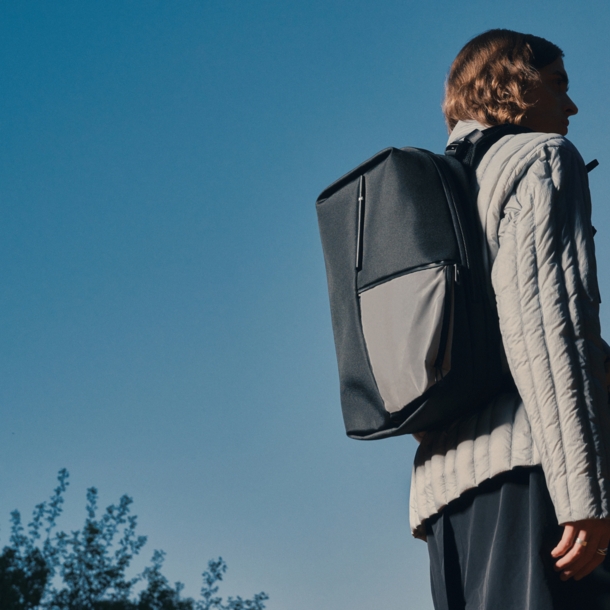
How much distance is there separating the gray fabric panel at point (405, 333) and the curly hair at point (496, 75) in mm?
601

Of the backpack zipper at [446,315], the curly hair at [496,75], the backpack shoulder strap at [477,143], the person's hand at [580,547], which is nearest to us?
the person's hand at [580,547]

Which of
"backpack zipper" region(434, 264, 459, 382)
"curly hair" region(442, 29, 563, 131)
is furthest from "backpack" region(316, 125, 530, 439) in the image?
"curly hair" region(442, 29, 563, 131)

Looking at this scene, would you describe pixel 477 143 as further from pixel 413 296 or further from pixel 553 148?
pixel 413 296

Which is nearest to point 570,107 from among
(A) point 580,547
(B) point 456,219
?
(B) point 456,219

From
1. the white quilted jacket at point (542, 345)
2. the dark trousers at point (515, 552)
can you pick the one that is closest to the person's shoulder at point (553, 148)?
the white quilted jacket at point (542, 345)

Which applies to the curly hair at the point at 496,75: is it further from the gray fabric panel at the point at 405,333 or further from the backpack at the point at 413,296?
the gray fabric panel at the point at 405,333

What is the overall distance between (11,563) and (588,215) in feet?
66.0

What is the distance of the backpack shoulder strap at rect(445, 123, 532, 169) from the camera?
5.62 feet

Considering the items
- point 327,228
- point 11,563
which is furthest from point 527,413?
point 11,563

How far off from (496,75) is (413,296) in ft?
2.43

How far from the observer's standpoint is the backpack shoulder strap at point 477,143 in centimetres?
171

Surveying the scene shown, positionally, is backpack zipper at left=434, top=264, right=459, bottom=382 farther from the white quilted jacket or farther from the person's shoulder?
the person's shoulder

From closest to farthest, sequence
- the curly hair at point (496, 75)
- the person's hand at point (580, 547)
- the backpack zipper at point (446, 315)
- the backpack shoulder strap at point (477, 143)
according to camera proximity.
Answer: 1. the person's hand at point (580, 547)
2. the backpack zipper at point (446, 315)
3. the backpack shoulder strap at point (477, 143)
4. the curly hair at point (496, 75)

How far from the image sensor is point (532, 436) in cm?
140
